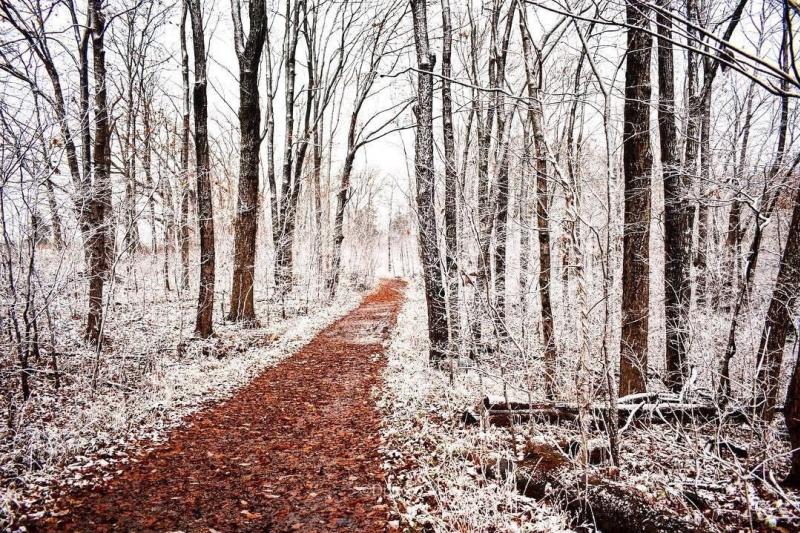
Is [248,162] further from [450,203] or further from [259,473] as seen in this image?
[259,473]

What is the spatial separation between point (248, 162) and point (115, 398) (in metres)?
7.13

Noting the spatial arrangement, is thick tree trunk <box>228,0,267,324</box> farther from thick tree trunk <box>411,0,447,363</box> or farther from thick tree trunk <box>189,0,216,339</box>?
thick tree trunk <box>411,0,447,363</box>

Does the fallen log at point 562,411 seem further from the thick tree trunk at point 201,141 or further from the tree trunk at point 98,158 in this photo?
the tree trunk at point 98,158

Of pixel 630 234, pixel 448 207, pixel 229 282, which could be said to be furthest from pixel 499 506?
pixel 229 282

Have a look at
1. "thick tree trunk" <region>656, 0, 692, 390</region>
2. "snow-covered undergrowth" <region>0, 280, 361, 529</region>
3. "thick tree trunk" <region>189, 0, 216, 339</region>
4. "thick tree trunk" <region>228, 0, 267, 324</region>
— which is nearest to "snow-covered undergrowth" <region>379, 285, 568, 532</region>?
"snow-covered undergrowth" <region>0, 280, 361, 529</region>

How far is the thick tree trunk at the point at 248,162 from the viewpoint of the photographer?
36.4ft

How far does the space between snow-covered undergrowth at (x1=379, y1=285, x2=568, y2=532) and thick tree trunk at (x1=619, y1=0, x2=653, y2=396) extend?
8.78 ft

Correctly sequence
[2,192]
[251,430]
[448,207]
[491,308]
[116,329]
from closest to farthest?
1. [2,192]
2. [491,308]
3. [251,430]
4. [448,207]
5. [116,329]

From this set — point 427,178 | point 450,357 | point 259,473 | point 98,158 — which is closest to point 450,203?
point 427,178

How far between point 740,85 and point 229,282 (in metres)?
20.3

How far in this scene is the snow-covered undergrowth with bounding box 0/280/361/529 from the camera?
426 cm

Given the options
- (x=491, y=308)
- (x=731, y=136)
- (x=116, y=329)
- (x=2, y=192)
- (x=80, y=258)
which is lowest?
(x=116, y=329)

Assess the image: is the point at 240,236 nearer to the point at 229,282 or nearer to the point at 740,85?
the point at 229,282

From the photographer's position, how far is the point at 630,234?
642cm
